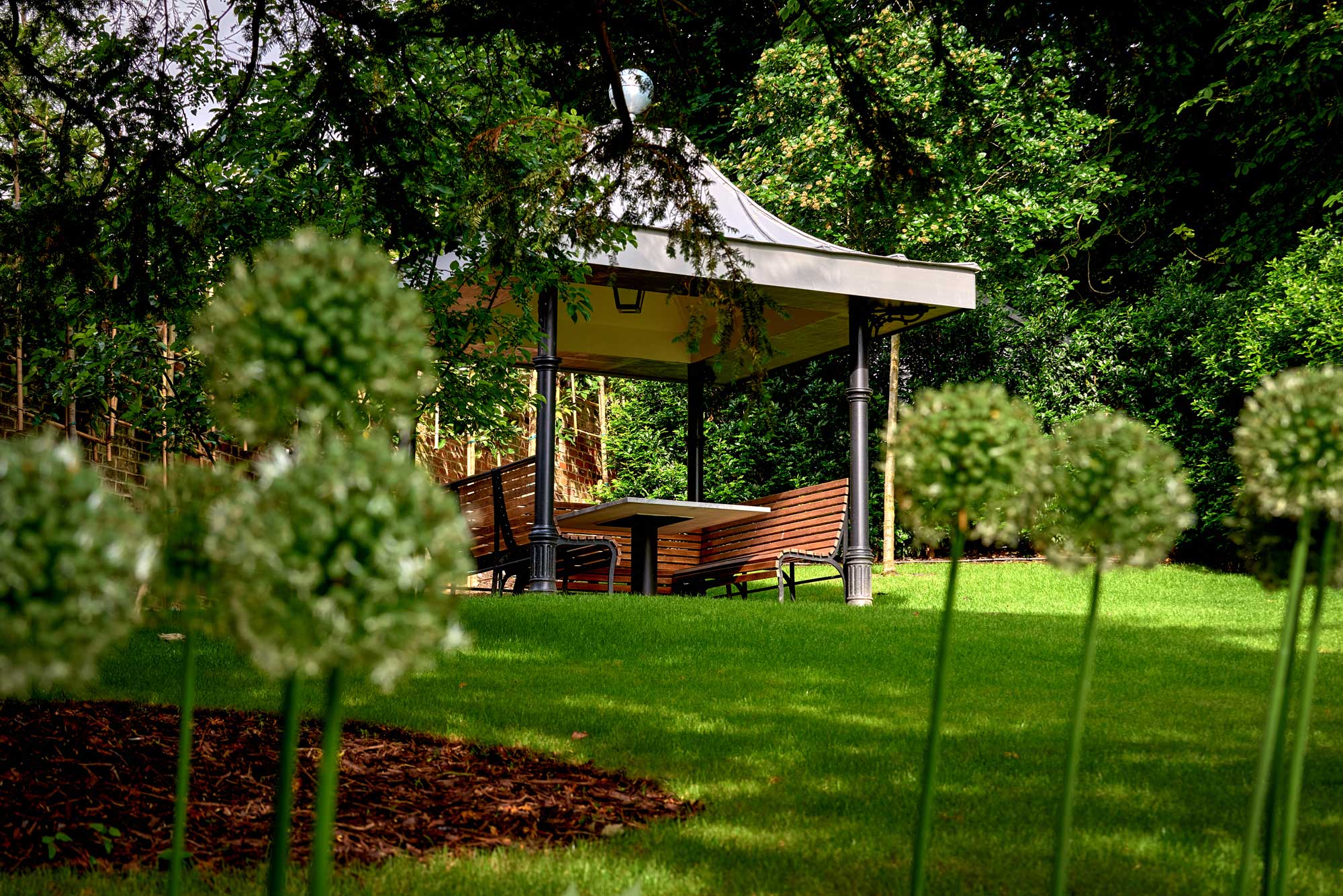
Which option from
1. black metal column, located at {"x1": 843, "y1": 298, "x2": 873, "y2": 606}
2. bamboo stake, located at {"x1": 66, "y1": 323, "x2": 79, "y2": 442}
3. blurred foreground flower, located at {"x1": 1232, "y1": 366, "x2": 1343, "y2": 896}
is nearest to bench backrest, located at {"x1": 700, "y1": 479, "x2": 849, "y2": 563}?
black metal column, located at {"x1": 843, "y1": 298, "x2": 873, "y2": 606}

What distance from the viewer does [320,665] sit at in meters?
0.83

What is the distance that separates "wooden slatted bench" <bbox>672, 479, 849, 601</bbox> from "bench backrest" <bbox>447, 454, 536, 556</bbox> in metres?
1.73

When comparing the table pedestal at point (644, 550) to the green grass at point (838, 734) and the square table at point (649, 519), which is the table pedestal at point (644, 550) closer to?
the square table at point (649, 519)

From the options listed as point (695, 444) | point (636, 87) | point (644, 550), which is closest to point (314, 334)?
point (636, 87)

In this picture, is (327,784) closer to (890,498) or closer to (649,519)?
(649,519)

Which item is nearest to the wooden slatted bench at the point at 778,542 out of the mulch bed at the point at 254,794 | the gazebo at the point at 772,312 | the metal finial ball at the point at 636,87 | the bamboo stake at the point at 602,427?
the gazebo at the point at 772,312

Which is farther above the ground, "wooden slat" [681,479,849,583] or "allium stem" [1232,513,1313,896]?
"wooden slat" [681,479,849,583]

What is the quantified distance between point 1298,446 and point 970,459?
36cm

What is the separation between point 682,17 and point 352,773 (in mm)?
3930

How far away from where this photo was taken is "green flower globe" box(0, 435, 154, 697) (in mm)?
766

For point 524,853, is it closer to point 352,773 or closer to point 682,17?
point 352,773

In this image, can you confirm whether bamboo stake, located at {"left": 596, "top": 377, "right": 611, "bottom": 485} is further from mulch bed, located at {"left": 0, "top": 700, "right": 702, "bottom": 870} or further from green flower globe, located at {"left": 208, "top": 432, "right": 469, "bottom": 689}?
green flower globe, located at {"left": 208, "top": 432, "right": 469, "bottom": 689}

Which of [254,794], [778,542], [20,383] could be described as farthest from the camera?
[778,542]

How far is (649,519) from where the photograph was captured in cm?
989
